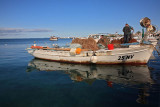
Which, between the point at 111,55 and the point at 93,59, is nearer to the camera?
the point at 111,55

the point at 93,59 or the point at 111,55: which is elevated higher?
the point at 111,55

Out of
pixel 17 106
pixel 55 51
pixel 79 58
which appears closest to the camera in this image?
pixel 17 106

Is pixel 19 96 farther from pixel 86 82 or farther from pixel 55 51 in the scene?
pixel 55 51

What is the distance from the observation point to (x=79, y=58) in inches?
525

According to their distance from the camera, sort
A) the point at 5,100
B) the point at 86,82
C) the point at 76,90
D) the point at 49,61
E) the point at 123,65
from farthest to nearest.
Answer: the point at 49,61 < the point at 123,65 < the point at 86,82 < the point at 76,90 < the point at 5,100

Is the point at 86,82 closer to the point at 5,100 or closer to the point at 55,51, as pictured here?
the point at 5,100

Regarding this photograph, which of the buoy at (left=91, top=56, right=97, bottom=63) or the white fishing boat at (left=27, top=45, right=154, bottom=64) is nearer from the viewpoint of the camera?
the white fishing boat at (left=27, top=45, right=154, bottom=64)

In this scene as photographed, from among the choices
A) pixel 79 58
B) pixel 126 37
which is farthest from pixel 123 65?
pixel 79 58

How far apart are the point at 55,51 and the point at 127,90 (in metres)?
10.8

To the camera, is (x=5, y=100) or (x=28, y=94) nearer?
(x=5, y=100)

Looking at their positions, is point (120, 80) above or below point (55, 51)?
below

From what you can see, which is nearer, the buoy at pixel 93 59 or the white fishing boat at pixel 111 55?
the white fishing boat at pixel 111 55

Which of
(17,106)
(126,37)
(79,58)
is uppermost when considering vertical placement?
(126,37)

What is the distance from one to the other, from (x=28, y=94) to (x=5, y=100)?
1.19 metres
